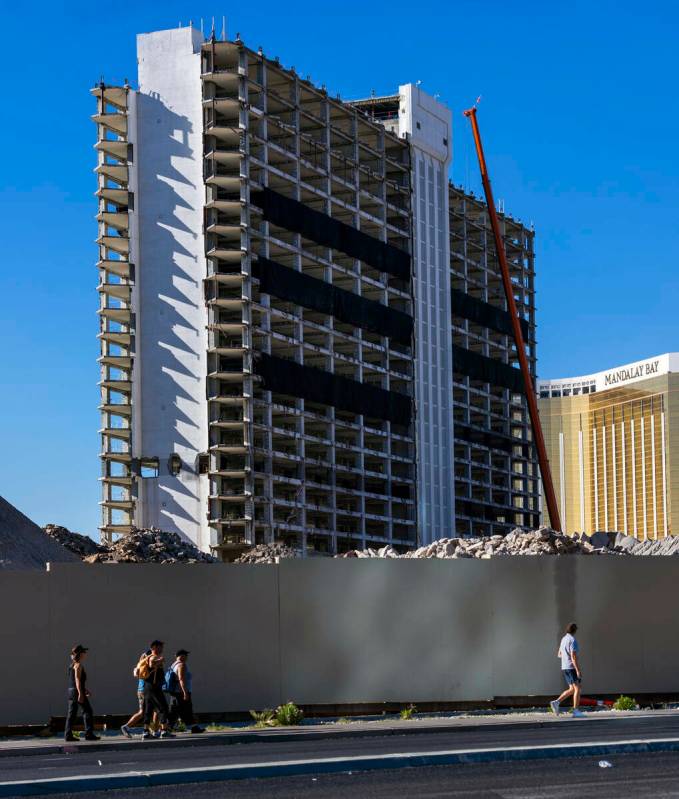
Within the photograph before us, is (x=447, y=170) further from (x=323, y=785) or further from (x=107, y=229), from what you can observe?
(x=323, y=785)

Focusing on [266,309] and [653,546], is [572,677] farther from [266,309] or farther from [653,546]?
[266,309]

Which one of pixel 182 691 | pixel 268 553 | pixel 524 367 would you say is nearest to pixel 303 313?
→ pixel 524 367

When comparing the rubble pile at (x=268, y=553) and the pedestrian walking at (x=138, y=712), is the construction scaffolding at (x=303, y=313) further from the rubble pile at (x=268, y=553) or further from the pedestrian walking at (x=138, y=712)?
the pedestrian walking at (x=138, y=712)

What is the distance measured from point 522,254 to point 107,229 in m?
49.6

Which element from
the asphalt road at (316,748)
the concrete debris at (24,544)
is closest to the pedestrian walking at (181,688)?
the asphalt road at (316,748)

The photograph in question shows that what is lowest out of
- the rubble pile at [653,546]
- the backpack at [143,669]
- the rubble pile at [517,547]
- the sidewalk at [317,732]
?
the sidewalk at [317,732]

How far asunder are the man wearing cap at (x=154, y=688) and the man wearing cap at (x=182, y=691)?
764 millimetres

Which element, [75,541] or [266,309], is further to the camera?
[266,309]

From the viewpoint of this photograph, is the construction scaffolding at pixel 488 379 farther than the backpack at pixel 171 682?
Yes

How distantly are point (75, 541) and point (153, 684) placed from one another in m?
32.3

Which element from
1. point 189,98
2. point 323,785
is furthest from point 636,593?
point 189,98

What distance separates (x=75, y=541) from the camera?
57.3 m

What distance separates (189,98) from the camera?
9562 cm

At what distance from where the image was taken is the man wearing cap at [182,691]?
26.6 meters
